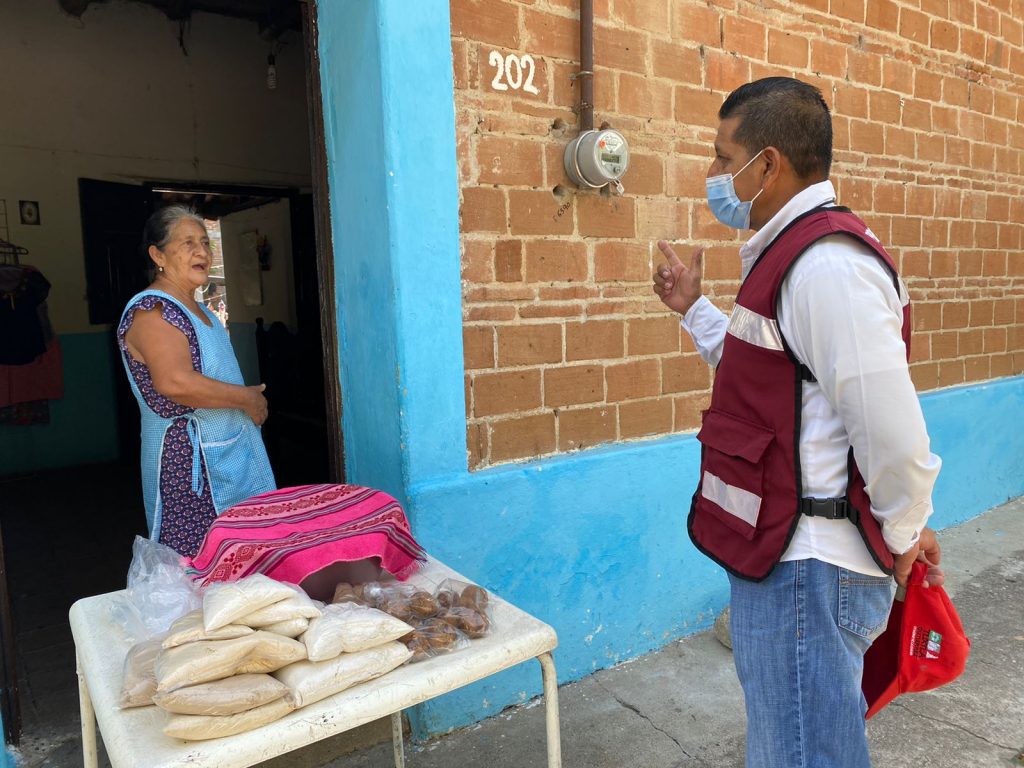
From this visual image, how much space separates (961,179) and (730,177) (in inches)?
153

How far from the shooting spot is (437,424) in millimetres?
2648

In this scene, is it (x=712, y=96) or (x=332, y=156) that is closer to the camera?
(x=332, y=156)

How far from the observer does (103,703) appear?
1447 mm

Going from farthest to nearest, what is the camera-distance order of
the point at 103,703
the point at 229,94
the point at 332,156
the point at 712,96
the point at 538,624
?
1. the point at 229,94
2. the point at 712,96
3. the point at 332,156
4. the point at 538,624
5. the point at 103,703

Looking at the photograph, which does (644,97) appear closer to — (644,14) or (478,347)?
(644,14)

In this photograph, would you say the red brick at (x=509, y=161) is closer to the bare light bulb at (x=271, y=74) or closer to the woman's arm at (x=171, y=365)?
the woman's arm at (x=171, y=365)

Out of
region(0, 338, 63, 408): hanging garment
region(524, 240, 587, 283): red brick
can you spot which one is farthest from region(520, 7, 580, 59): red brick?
region(0, 338, 63, 408): hanging garment

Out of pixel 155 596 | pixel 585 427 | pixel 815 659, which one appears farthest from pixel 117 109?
pixel 815 659

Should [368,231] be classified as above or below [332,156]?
below

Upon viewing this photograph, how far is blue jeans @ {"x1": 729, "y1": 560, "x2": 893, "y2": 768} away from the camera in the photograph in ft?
5.35

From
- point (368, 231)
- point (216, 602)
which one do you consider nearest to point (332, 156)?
point (368, 231)

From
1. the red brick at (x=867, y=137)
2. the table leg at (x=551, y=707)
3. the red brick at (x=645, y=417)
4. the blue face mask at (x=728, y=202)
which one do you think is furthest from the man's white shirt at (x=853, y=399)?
the red brick at (x=867, y=137)

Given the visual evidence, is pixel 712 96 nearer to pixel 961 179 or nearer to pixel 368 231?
pixel 368 231

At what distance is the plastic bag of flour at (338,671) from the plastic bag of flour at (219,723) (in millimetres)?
45
